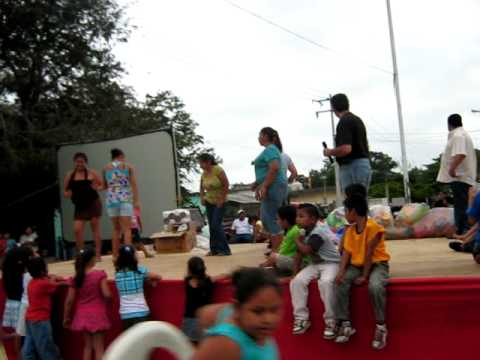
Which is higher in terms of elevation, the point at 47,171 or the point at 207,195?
the point at 47,171

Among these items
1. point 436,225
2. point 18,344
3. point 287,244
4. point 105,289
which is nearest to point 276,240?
point 287,244

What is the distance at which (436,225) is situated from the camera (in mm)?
10164

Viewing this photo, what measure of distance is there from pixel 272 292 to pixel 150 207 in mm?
10825

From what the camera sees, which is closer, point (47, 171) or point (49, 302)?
point (49, 302)

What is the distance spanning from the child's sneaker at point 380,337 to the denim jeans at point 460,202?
2.42m

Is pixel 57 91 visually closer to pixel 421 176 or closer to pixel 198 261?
pixel 198 261

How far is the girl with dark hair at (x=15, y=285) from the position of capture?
27.0ft

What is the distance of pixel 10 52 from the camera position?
20.0 metres

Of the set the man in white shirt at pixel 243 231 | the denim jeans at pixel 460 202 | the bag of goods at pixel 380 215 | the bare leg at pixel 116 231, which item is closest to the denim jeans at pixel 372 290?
the denim jeans at pixel 460 202

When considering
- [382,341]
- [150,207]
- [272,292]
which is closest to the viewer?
[272,292]

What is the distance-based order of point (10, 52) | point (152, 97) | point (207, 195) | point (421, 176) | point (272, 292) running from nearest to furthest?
point (272, 292) < point (207, 195) < point (10, 52) < point (152, 97) < point (421, 176)

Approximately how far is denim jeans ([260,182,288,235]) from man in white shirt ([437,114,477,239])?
1912 mm

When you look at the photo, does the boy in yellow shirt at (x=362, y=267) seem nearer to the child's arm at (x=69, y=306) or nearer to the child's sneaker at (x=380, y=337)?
the child's sneaker at (x=380, y=337)

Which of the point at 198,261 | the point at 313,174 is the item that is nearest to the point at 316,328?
the point at 198,261
